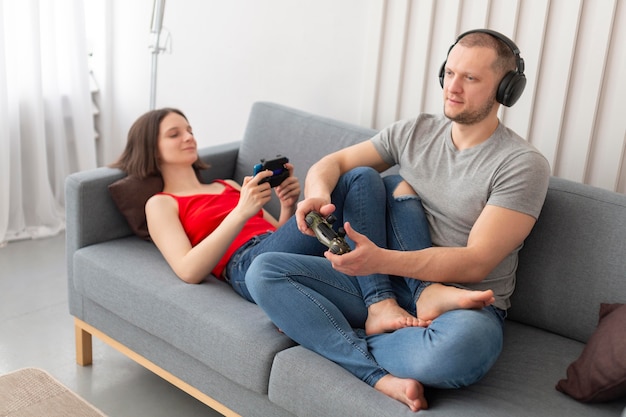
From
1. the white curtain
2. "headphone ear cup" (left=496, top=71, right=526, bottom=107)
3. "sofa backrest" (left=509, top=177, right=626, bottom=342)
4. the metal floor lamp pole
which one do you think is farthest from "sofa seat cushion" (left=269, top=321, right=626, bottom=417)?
the white curtain

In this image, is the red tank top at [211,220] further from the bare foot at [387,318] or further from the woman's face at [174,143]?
the bare foot at [387,318]

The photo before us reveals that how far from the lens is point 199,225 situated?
2.55 meters

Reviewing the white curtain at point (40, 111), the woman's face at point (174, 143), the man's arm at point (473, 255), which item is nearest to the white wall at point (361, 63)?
the white curtain at point (40, 111)

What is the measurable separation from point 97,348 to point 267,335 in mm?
927

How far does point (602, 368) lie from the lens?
1.93 metres

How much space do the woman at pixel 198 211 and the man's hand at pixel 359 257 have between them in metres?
0.31

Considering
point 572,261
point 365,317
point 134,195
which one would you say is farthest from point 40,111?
point 572,261

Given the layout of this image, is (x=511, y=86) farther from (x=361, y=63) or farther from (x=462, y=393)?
(x=361, y=63)

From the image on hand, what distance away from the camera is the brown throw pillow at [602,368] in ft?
6.24

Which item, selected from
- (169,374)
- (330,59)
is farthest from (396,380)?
(330,59)

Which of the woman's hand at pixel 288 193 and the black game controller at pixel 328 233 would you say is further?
the woman's hand at pixel 288 193

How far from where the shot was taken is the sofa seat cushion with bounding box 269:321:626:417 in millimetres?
1893

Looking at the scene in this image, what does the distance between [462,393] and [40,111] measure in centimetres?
237

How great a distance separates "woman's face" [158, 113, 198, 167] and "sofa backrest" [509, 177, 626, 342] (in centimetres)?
107
